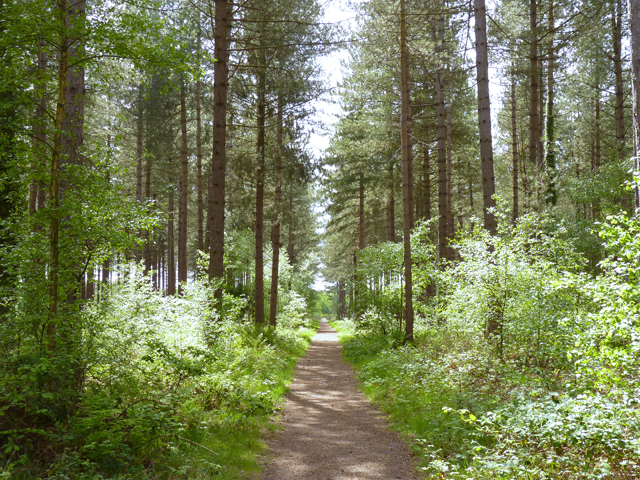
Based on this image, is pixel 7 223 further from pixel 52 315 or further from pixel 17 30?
pixel 17 30

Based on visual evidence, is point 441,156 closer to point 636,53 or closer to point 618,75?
point 618,75

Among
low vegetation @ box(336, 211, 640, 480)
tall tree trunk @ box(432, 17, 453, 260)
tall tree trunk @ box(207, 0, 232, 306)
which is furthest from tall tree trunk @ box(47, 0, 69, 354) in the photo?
tall tree trunk @ box(432, 17, 453, 260)

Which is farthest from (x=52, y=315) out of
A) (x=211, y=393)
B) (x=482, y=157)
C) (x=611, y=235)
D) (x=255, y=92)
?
(x=255, y=92)

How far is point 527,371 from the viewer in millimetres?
6852

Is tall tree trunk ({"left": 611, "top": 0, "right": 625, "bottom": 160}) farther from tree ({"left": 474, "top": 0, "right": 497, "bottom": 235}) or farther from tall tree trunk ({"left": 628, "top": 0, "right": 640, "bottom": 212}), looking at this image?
tall tree trunk ({"left": 628, "top": 0, "right": 640, "bottom": 212})

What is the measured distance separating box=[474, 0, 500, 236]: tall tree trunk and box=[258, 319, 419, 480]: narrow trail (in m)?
5.04

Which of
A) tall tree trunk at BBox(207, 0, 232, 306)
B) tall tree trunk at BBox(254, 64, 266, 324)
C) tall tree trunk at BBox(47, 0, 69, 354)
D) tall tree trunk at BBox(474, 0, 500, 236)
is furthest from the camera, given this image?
tall tree trunk at BBox(254, 64, 266, 324)

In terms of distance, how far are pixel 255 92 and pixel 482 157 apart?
356 inches

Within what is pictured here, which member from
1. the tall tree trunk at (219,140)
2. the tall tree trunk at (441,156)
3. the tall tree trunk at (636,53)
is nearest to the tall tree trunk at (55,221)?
the tall tree trunk at (219,140)

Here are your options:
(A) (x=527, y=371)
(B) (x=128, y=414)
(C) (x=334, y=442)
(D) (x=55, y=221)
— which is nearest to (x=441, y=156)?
(A) (x=527, y=371)

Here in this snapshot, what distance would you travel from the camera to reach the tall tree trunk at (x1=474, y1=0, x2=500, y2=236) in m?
9.42

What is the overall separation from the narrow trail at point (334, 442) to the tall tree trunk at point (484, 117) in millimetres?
5041

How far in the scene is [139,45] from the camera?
203 inches

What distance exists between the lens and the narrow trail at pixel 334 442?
16.8 ft
